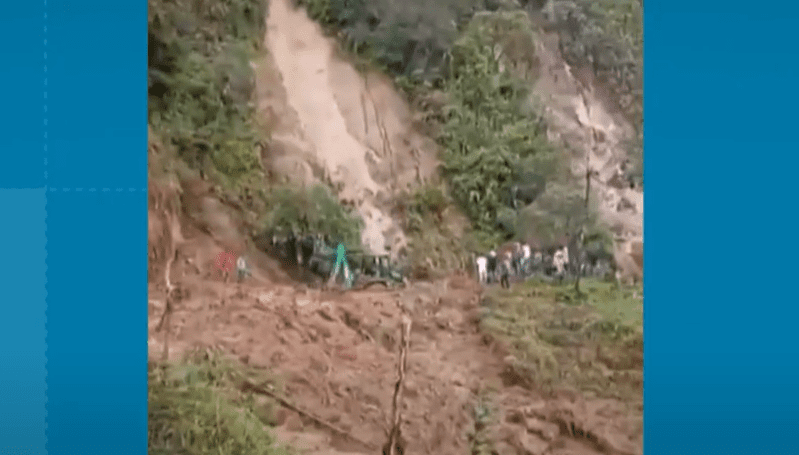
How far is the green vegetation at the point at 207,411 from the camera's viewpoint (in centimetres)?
426

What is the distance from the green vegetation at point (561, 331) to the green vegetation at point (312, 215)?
1.87 ft

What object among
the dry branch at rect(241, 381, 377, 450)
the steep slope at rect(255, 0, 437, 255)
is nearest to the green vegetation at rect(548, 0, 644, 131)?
the steep slope at rect(255, 0, 437, 255)

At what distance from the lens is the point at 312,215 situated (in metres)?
4.25

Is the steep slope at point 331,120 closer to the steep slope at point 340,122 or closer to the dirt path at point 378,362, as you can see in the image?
the steep slope at point 340,122

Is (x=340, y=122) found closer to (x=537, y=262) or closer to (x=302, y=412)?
(x=537, y=262)

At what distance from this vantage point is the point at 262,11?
426 centimetres

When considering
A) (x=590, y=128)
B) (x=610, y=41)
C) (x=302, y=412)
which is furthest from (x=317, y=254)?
(x=610, y=41)

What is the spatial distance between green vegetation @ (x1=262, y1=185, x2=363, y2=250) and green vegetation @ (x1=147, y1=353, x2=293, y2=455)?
53 centimetres

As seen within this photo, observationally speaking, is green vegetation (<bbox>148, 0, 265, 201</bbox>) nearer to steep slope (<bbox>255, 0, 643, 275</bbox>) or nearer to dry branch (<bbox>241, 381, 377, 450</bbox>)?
steep slope (<bbox>255, 0, 643, 275</bbox>)

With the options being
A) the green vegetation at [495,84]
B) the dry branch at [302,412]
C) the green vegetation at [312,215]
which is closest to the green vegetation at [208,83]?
the green vegetation at [312,215]

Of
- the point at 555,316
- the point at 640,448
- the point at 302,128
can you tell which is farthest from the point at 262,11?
the point at 640,448

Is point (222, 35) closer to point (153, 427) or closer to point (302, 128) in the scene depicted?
point (302, 128)

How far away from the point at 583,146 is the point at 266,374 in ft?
4.50

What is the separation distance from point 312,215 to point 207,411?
78 centimetres
